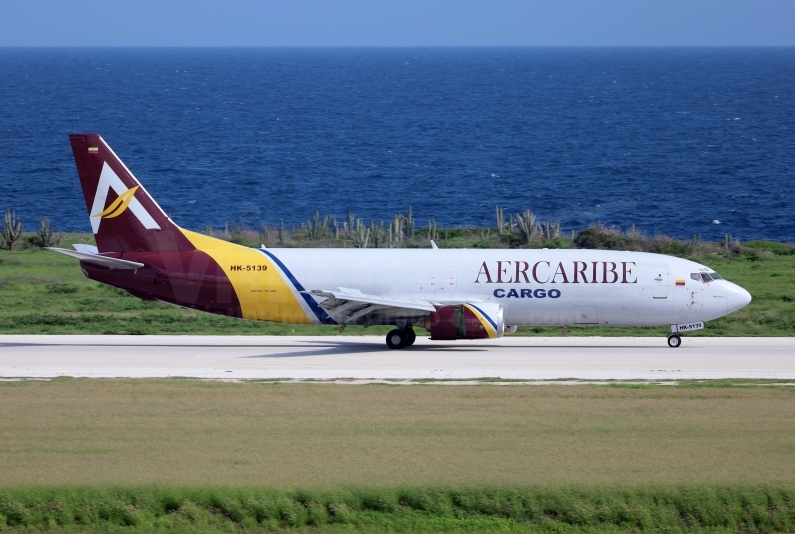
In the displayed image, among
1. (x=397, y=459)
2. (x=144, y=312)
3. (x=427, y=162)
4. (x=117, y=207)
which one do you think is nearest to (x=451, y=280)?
(x=117, y=207)

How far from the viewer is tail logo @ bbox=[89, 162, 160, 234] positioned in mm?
34844

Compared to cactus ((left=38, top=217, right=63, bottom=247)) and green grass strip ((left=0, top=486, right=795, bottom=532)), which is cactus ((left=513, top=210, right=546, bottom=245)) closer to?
cactus ((left=38, top=217, right=63, bottom=247))

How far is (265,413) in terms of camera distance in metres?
23.3

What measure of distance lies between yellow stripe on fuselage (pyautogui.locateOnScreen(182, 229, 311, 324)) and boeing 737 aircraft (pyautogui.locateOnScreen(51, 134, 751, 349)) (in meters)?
0.03

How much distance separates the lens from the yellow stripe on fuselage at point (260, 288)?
112 ft

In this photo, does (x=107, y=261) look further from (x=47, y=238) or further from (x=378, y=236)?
(x=47, y=238)

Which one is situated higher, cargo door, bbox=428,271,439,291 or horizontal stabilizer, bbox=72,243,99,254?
horizontal stabilizer, bbox=72,243,99,254

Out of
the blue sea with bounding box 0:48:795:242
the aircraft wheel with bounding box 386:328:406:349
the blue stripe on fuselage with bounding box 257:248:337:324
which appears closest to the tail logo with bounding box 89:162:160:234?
the blue stripe on fuselage with bounding box 257:248:337:324

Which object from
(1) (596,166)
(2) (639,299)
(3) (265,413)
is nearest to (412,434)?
(3) (265,413)

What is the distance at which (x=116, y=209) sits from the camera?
34.8 m

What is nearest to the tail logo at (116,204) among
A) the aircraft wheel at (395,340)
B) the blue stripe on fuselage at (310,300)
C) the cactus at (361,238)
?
the blue stripe on fuselage at (310,300)

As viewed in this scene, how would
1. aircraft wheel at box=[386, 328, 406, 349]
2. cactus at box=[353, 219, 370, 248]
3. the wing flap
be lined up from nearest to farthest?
the wing flap
aircraft wheel at box=[386, 328, 406, 349]
cactus at box=[353, 219, 370, 248]

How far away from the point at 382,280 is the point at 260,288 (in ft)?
13.6

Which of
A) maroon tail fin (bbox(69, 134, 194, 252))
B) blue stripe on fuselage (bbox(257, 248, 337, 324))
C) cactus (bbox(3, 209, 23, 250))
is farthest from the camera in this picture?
cactus (bbox(3, 209, 23, 250))
